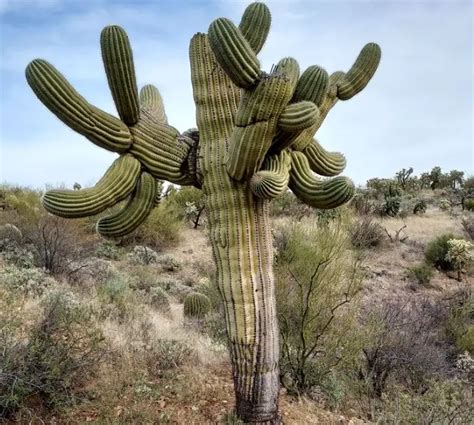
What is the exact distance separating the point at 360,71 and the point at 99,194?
2847 mm

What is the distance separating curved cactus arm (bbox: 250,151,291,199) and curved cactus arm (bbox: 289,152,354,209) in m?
0.33

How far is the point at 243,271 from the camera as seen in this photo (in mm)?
4609

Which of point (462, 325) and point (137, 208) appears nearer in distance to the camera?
point (137, 208)

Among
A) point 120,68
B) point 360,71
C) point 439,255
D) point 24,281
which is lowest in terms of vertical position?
point 24,281

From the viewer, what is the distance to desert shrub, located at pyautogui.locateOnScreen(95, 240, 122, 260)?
14723 millimetres

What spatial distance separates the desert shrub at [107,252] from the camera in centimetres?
1472

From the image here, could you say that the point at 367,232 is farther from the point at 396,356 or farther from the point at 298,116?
the point at 298,116

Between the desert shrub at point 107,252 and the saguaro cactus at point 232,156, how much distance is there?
10072 millimetres

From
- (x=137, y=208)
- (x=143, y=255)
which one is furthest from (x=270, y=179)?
Result: (x=143, y=255)

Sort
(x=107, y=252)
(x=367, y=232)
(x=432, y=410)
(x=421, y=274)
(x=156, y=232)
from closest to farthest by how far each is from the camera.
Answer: (x=432, y=410) < (x=107, y=252) < (x=421, y=274) < (x=156, y=232) < (x=367, y=232)

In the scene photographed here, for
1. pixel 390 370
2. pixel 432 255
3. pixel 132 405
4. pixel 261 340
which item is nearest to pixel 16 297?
pixel 132 405

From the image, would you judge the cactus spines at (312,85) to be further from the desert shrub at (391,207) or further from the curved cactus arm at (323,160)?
the desert shrub at (391,207)

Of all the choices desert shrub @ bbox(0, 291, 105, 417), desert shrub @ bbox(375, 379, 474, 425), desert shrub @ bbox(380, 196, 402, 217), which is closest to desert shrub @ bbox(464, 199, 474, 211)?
desert shrub @ bbox(380, 196, 402, 217)

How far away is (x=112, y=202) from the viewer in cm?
462
